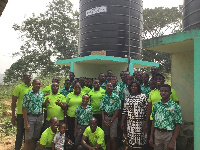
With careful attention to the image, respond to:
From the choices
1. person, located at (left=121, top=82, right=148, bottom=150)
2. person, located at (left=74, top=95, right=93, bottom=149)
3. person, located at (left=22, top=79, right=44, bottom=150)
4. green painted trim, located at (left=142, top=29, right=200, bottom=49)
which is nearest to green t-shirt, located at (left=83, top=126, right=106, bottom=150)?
person, located at (left=74, top=95, right=93, bottom=149)

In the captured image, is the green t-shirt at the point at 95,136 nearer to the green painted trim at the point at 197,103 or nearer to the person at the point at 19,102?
the person at the point at 19,102

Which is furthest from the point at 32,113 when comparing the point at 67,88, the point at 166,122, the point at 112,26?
the point at 112,26

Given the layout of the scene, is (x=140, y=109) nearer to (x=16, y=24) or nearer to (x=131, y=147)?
(x=131, y=147)

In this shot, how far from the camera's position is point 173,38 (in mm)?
3641

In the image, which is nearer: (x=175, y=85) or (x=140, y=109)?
(x=140, y=109)

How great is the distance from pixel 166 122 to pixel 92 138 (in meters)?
1.60

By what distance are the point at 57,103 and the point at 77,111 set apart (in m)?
0.45

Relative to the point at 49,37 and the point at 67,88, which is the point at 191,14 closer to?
the point at 67,88

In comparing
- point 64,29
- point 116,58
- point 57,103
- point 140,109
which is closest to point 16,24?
point 64,29

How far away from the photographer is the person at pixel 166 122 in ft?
9.58

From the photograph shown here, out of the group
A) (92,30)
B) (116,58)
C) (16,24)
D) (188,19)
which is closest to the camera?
(188,19)

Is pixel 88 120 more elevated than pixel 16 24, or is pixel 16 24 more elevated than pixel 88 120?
pixel 16 24

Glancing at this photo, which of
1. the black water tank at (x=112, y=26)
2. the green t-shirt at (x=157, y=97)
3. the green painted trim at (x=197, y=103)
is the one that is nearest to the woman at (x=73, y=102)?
the green t-shirt at (x=157, y=97)

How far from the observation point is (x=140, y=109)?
358cm
